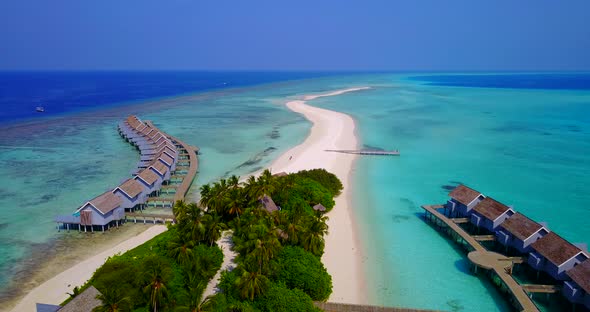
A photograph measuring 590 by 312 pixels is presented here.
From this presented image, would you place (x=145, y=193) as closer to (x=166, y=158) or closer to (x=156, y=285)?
(x=166, y=158)

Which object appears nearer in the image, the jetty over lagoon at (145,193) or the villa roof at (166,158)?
the jetty over lagoon at (145,193)

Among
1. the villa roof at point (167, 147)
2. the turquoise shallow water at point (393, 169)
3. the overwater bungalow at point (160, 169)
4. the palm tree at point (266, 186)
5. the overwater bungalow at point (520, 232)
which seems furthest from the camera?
the villa roof at point (167, 147)

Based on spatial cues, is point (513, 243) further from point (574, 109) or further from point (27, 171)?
point (574, 109)

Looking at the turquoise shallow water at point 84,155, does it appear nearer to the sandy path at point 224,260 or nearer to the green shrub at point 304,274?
the sandy path at point 224,260

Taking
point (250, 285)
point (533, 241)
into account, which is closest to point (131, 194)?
point (250, 285)

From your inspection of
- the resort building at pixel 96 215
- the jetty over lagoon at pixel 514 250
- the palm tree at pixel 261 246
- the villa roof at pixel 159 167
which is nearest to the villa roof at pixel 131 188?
the resort building at pixel 96 215

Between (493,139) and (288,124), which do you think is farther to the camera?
(288,124)

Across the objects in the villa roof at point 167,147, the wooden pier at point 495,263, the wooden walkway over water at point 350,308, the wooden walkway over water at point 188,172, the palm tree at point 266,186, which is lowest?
the wooden walkway over water at point 350,308

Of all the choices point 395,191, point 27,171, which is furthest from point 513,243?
point 27,171

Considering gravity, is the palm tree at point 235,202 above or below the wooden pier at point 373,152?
above
